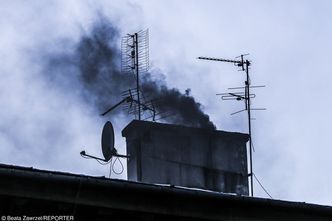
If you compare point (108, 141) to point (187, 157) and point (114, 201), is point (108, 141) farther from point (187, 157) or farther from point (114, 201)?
point (114, 201)

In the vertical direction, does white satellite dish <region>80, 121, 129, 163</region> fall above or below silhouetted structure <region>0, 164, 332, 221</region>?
above

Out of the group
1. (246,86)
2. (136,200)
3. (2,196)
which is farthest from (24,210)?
(246,86)

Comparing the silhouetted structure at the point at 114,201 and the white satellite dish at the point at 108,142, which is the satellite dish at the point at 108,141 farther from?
the silhouetted structure at the point at 114,201

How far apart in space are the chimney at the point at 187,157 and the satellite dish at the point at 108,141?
1425mm

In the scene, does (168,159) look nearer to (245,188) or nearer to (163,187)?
(245,188)

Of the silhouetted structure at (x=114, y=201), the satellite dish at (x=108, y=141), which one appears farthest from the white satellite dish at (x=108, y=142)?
the silhouetted structure at (x=114, y=201)

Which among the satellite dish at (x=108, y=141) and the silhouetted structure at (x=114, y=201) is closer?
the silhouetted structure at (x=114, y=201)

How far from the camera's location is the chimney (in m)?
22.0

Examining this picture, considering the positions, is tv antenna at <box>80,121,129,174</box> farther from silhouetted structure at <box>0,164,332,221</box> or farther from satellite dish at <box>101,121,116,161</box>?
silhouetted structure at <box>0,164,332,221</box>

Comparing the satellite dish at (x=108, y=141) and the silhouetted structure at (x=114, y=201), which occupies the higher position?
the satellite dish at (x=108, y=141)

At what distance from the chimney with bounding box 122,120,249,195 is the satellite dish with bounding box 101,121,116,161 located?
4.68 feet

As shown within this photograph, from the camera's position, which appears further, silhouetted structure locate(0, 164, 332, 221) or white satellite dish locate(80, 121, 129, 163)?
white satellite dish locate(80, 121, 129, 163)

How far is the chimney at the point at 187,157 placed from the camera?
2195cm

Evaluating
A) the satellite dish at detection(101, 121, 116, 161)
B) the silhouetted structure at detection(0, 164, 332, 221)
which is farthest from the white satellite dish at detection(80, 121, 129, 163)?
the silhouetted structure at detection(0, 164, 332, 221)
